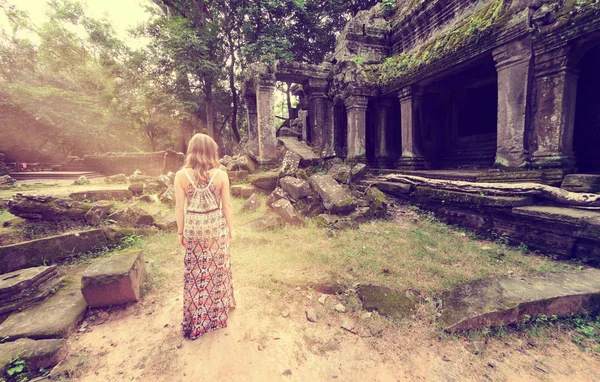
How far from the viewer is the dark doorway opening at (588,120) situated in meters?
4.80

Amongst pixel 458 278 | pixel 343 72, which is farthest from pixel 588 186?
pixel 343 72

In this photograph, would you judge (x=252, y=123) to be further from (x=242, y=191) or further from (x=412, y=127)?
(x=412, y=127)

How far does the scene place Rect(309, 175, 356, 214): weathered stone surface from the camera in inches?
211

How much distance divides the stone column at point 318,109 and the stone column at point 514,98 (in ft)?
19.5

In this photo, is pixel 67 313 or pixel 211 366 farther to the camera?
pixel 67 313

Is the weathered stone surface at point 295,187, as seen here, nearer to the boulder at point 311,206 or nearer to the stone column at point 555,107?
the boulder at point 311,206

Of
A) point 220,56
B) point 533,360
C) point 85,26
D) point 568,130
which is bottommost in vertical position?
point 533,360

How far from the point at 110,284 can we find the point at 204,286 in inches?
48.3

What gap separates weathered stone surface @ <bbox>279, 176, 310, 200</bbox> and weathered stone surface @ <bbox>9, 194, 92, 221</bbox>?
4.17m

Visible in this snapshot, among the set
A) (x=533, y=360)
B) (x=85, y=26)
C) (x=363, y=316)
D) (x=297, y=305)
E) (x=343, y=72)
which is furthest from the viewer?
(x=85, y=26)

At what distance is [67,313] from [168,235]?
7.61 feet

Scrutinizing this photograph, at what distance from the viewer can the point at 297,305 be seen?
108 inches

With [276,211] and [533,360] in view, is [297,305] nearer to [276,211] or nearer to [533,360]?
[533,360]

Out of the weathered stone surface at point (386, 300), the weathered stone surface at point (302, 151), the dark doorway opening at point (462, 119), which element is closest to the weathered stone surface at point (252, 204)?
the weathered stone surface at point (302, 151)
